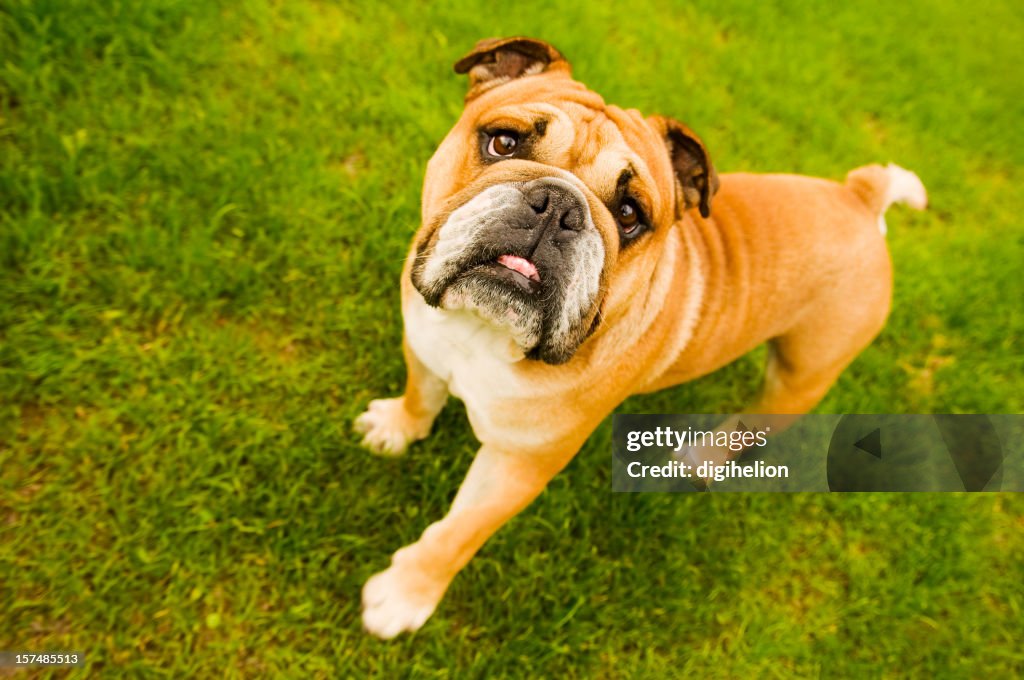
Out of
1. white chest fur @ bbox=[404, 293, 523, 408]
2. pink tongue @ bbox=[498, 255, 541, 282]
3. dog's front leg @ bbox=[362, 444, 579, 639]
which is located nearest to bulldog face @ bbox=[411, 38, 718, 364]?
pink tongue @ bbox=[498, 255, 541, 282]

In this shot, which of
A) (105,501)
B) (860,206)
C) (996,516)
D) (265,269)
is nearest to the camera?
(105,501)

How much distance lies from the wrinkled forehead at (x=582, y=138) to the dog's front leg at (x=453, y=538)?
1.10m

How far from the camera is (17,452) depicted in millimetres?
2990

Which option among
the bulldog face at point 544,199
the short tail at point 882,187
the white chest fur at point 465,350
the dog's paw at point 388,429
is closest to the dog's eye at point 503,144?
the bulldog face at point 544,199

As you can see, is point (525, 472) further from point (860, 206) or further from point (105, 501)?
point (860, 206)

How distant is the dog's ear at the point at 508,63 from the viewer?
2803 mm

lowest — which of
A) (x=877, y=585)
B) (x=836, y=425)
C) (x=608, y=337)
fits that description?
(x=877, y=585)

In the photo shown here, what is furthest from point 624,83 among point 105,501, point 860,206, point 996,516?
point 105,501

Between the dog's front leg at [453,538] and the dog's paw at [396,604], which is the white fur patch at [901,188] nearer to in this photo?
the dog's front leg at [453,538]

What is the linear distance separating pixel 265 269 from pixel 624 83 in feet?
9.94

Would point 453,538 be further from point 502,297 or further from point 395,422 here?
point 502,297

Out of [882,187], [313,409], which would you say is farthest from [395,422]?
[882,187]

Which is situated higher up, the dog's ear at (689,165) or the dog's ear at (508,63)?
the dog's ear at (508,63)

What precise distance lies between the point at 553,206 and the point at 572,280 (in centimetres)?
24
